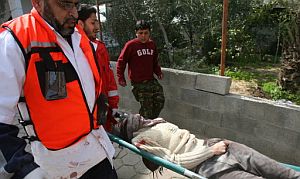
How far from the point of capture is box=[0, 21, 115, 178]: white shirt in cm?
104

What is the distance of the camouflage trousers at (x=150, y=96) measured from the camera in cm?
359

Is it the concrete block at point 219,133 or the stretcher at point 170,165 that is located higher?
the stretcher at point 170,165

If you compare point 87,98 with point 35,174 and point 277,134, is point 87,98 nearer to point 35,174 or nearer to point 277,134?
point 35,174

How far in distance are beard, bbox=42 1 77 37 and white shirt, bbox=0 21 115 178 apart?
31 mm

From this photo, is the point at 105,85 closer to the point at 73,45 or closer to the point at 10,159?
the point at 73,45

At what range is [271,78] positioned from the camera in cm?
427

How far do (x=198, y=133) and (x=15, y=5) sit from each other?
902 centimetres

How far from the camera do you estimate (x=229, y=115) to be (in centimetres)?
317

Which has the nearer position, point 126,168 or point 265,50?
point 126,168

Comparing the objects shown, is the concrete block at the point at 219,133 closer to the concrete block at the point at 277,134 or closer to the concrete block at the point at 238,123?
the concrete block at the point at 238,123

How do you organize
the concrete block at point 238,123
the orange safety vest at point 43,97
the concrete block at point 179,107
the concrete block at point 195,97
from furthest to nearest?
the concrete block at point 179,107 → the concrete block at point 195,97 → the concrete block at point 238,123 → the orange safety vest at point 43,97

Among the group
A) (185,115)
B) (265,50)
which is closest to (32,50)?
(185,115)

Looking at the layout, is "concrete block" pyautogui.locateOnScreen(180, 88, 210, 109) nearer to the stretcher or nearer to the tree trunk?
the tree trunk

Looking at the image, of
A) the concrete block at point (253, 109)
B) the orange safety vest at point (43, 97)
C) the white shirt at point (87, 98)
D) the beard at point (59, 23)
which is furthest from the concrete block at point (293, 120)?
the beard at point (59, 23)
